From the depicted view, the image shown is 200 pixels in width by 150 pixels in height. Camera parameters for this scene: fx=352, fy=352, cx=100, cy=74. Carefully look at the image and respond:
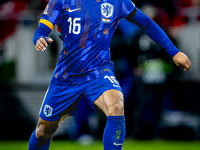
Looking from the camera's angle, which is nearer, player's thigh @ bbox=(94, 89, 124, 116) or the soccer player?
player's thigh @ bbox=(94, 89, 124, 116)

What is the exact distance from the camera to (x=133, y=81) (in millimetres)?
8422

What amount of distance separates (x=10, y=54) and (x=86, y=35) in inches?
491

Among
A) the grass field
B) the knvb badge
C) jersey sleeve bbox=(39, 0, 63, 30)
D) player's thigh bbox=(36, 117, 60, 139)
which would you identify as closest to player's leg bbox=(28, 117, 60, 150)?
player's thigh bbox=(36, 117, 60, 139)

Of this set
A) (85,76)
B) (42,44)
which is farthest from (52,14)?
(85,76)

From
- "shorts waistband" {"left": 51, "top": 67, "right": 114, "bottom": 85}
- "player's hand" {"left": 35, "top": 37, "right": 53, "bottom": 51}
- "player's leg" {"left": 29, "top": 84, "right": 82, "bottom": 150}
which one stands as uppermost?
"player's hand" {"left": 35, "top": 37, "right": 53, "bottom": 51}

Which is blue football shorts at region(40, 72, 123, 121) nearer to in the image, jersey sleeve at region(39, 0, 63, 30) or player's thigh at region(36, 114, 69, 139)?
player's thigh at region(36, 114, 69, 139)

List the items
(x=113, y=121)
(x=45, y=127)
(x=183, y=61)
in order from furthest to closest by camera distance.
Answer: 1. (x=45, y=127)
2. (x=183, y=61)
3. (x=113, y=121)

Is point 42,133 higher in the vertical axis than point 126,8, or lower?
lower

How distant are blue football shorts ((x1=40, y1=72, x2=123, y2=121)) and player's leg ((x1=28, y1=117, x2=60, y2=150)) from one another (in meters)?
0.08

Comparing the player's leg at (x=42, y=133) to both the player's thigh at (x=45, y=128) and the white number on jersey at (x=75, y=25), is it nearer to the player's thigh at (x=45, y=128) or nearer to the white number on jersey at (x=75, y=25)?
the player's thigh at (x=45, y=128)

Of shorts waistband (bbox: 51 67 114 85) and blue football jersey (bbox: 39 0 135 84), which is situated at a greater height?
blue football jersey (bbox: 39 0 135 84)

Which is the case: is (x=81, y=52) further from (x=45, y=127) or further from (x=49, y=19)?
(x=45, y=127)

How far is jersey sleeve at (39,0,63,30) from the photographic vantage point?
12.1 ft

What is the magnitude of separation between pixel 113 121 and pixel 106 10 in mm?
1243
